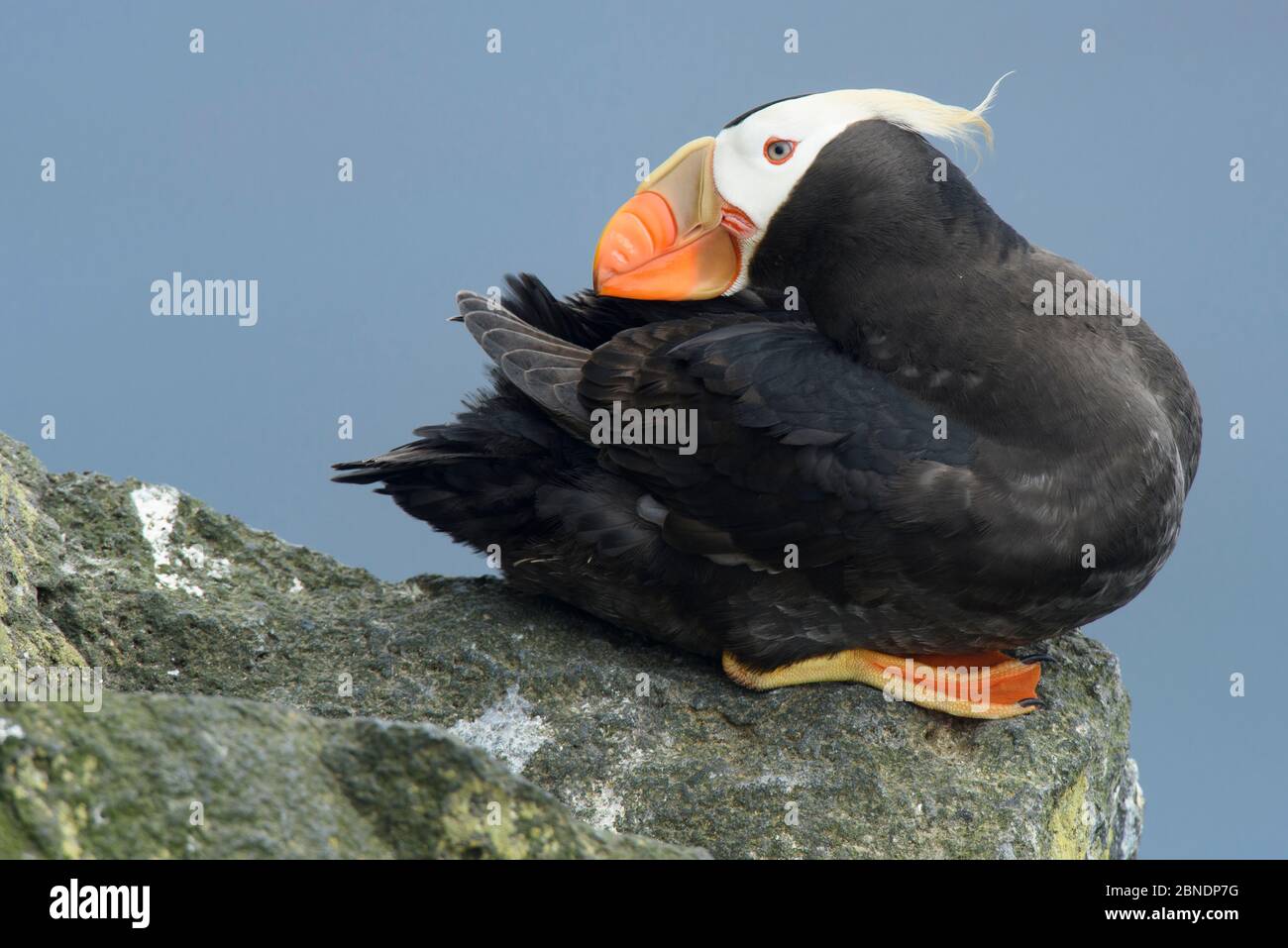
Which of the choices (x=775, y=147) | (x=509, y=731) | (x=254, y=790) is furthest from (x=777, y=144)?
(x=254, y=790)

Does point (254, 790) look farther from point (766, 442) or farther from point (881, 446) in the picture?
point (881, 446)

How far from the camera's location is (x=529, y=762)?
13.2 feet

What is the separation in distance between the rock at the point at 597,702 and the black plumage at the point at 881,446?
0.23 metres

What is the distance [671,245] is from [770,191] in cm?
32

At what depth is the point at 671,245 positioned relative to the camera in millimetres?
4172

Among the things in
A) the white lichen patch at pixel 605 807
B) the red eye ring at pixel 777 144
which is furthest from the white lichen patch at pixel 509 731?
the red eye ring at pixel 777 144

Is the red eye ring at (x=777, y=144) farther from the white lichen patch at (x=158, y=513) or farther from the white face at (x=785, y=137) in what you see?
the white lichen patch at (x=158, y=513)

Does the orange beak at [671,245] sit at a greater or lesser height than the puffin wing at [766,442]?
greater

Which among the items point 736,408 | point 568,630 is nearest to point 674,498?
point 736,408

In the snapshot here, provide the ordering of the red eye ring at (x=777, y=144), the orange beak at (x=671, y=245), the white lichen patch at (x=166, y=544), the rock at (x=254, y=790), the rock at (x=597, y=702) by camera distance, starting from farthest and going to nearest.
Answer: the white lichen patch at (x=166, y=544), the orange beak at (x=671, y=245), the red eye ring at (x=777, y=144), the rock at (x=597, y=702), the rock at (x=254, y=790)

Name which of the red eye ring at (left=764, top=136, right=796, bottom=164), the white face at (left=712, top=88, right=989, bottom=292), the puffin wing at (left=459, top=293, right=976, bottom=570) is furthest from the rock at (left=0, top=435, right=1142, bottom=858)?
the red eye ring at (left=764, top=136, right=796, bottom=164)

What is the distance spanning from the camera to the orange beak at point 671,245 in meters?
4.14

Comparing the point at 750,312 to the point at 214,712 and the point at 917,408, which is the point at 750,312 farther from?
the point at 214,712
